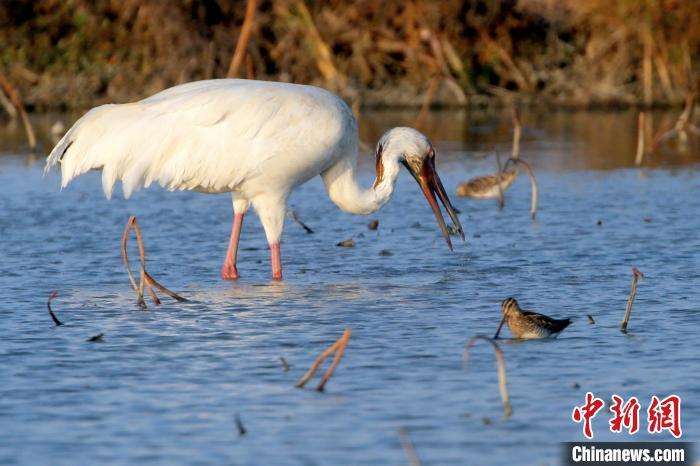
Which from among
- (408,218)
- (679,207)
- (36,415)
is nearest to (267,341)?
(36,415)

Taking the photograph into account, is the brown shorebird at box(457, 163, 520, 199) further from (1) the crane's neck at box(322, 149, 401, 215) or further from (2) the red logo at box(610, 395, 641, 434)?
(2) the red logo at box(610, 395, 641, 434)

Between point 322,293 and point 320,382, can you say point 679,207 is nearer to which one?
point 322,293

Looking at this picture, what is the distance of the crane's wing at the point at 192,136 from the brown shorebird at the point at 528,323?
2538mm

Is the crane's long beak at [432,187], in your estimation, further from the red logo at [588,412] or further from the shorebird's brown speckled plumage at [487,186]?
the red logo at [588,412]

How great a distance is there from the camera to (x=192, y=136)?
9562mm

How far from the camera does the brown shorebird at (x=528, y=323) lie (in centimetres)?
745

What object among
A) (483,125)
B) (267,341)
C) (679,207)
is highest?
(267,341)

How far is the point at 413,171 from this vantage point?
10.4 metres

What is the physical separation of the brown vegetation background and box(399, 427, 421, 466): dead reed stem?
69.4 feet

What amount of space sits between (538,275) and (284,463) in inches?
179

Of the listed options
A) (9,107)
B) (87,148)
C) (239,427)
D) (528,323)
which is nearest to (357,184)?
(87,148)

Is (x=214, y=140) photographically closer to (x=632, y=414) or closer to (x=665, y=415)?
(x=632, y=414)

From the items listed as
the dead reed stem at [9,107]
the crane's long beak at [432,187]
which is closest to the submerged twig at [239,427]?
the crane's long beak at [432,187]

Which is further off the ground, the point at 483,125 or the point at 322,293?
the point at 322,293
